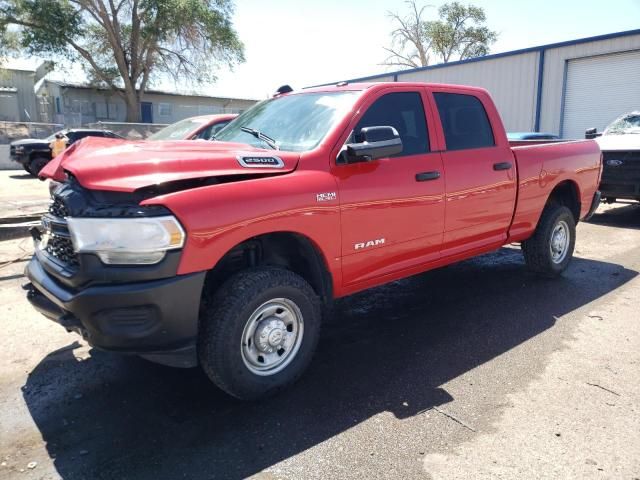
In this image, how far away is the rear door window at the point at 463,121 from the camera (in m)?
4.54

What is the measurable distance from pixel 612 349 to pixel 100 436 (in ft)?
12.2

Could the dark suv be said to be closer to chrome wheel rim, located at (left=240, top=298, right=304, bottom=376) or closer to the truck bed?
the truck bed

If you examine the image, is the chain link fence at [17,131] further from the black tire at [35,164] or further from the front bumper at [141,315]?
the front bumper at [141,315]

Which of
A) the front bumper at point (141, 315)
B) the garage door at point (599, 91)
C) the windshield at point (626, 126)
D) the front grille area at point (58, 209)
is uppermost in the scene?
the garage door at point (599, 91)

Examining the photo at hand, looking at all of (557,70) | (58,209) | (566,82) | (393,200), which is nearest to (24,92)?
(557,70)

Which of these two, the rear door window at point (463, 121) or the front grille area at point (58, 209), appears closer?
the front grille area at point (58, 209)

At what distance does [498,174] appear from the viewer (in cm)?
481

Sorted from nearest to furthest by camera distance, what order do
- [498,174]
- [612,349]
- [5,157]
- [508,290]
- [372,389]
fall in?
[372,389] → [612,349] → [498,174] → [508,290] → [5,157]

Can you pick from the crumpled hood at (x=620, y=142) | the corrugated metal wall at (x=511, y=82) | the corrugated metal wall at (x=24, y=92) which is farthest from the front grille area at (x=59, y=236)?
the corrugated metal wall at (x=24, y=92)

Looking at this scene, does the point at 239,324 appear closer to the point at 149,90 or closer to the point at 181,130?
the point at 181,130

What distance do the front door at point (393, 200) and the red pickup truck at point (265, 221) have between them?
1 centimetres

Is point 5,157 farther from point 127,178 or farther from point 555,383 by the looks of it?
point 555,383

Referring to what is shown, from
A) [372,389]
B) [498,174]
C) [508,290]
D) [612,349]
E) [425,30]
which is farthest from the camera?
[425,30]

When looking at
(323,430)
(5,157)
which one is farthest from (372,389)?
(5,157)
